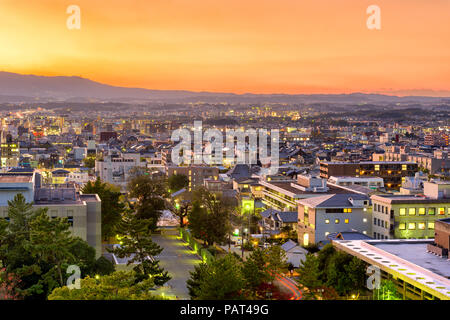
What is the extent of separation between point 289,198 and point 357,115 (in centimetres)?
13099

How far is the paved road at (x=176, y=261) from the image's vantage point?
13.3m

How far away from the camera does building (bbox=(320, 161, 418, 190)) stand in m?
31.7

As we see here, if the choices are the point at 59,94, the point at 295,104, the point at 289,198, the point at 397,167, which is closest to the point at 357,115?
the point at 295,104

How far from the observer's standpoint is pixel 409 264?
10.3m

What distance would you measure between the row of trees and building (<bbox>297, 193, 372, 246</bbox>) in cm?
406

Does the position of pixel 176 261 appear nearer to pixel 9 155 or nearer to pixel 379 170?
pixel 379 170

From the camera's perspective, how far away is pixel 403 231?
54.7 feet

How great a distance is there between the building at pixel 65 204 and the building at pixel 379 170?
20.1 m

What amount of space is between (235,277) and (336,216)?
827 cm

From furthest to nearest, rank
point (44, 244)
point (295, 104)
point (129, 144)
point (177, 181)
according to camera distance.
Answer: point (295, 104) < point (129, 144) < point (177, 181) < point (44, 244)

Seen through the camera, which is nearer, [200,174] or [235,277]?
[235,277]

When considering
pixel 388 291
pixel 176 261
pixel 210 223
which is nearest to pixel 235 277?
pixel 388 291
